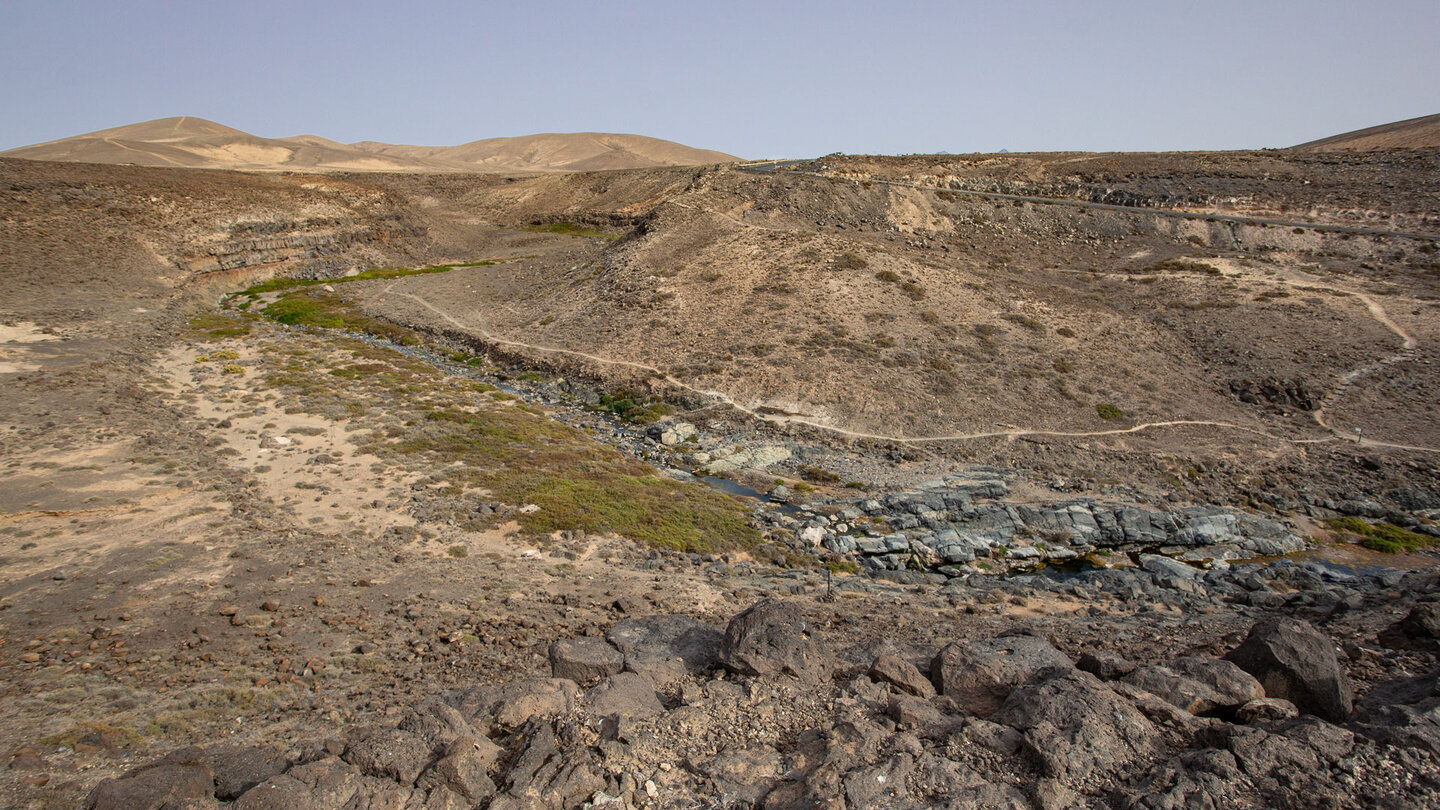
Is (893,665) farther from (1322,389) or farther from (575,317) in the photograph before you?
(575,317)

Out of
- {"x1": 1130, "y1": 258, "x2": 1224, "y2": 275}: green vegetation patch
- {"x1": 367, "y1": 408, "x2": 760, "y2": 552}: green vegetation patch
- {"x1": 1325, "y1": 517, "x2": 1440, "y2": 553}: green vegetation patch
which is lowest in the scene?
{"x1": 1325, "y1": 517, "x2": 1440, "y2": 553}: green vegetation patch

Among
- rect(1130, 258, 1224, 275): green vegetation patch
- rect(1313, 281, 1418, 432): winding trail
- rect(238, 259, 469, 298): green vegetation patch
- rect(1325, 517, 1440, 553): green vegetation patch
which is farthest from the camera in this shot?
rect(238, 259, 469, 298): green vegetation patch

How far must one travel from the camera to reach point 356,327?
166 ft

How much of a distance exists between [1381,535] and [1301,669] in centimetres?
2112

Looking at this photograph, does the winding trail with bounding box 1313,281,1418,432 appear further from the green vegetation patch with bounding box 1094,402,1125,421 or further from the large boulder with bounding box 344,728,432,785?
the large boulder with bounding box 344,728,432,785

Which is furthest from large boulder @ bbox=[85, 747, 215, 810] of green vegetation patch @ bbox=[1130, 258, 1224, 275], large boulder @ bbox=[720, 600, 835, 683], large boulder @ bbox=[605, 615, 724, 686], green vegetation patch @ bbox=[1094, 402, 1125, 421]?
green vegetation patch @ bbox=[1130, 258, 1224, 275]

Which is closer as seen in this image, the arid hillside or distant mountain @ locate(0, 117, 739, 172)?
the arid hillside

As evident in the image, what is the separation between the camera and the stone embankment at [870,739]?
838cm

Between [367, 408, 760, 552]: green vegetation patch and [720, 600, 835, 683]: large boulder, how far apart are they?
9762 millimetres

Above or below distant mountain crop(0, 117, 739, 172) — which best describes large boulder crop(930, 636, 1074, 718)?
below

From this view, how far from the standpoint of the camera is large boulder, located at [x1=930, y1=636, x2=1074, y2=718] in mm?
11039

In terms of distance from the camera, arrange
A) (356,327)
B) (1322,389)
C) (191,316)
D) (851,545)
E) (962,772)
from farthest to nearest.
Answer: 1. (356,327)
2. (191,316)
3. (1322,389)
4. (851,545)
5. (962,772)

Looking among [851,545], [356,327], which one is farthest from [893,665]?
[356,327]

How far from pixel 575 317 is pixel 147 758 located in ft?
128
